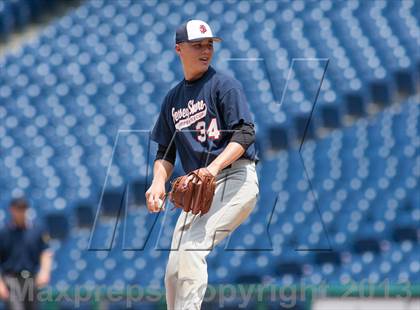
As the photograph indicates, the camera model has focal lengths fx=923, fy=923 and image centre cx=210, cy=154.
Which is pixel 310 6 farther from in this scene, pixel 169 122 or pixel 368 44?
pixel 169 122

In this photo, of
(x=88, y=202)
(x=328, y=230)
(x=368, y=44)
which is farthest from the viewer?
(x=368, y=44)

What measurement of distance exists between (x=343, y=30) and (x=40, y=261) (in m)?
4.53

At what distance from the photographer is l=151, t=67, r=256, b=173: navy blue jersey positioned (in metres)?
3.46

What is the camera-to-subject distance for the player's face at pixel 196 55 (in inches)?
139

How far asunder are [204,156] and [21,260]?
7.43ft

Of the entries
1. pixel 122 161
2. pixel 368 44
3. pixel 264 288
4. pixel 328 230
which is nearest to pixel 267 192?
pixel 328 230

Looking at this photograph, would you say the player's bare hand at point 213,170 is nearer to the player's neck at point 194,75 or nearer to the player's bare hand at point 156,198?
the player's bare hand at point 156,198

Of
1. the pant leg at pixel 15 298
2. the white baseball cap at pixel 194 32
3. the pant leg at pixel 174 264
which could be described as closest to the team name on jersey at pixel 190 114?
the white baseball cap at pixel 194 32

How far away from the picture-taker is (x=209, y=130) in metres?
3.51

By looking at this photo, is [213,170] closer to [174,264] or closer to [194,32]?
[174,264]

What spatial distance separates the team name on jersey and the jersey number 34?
3 cm

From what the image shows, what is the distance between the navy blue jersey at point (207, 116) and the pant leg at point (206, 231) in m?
0.11

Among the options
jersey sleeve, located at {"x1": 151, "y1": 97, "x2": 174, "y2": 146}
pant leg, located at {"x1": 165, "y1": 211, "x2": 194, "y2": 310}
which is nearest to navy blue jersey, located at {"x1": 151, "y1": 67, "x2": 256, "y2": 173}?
jersey sleeve, located at {"x1": 151, "y1": 97, "x2": 174, "y2": 146}

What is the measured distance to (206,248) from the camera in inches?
134
